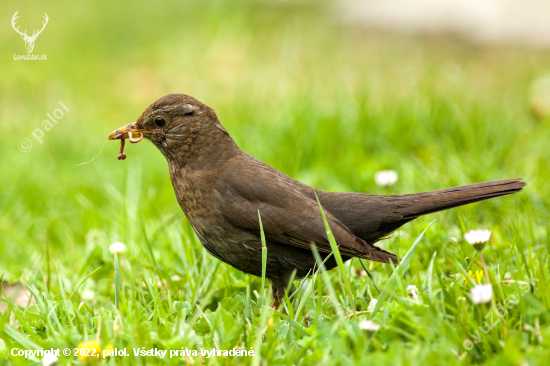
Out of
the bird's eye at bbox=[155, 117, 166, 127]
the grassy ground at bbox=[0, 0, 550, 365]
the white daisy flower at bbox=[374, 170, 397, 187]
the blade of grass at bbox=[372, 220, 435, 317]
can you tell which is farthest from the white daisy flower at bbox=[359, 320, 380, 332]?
the white daisy flower at bbox=[374, 170, 397, 187]

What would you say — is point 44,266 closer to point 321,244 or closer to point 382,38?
point 321,244

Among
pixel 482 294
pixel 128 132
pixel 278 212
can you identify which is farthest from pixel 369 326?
pixel 128 132

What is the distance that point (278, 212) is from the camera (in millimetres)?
3348

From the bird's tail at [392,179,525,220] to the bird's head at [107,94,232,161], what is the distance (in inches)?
48.7

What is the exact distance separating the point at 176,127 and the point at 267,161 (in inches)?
69.7

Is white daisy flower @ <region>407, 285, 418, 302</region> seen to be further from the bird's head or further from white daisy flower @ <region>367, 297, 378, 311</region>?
the bird's head

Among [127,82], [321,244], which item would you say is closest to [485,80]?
[127,82]

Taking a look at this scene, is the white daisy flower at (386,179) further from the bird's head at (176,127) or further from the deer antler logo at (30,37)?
the deer antler logo at (30,37)

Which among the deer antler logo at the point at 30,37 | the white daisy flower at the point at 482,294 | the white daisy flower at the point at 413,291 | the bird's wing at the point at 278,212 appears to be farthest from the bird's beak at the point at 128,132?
the deer antler logo at the point at 30,37

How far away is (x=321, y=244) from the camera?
3.30 m

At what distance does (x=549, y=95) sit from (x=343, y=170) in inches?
109

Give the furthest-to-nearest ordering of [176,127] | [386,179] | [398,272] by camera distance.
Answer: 1. [386,179]
2. [176,127]
3. [398,272]

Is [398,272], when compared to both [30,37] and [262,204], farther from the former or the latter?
[30,37]

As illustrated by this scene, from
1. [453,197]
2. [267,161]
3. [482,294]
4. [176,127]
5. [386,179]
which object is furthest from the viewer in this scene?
[267,161]
